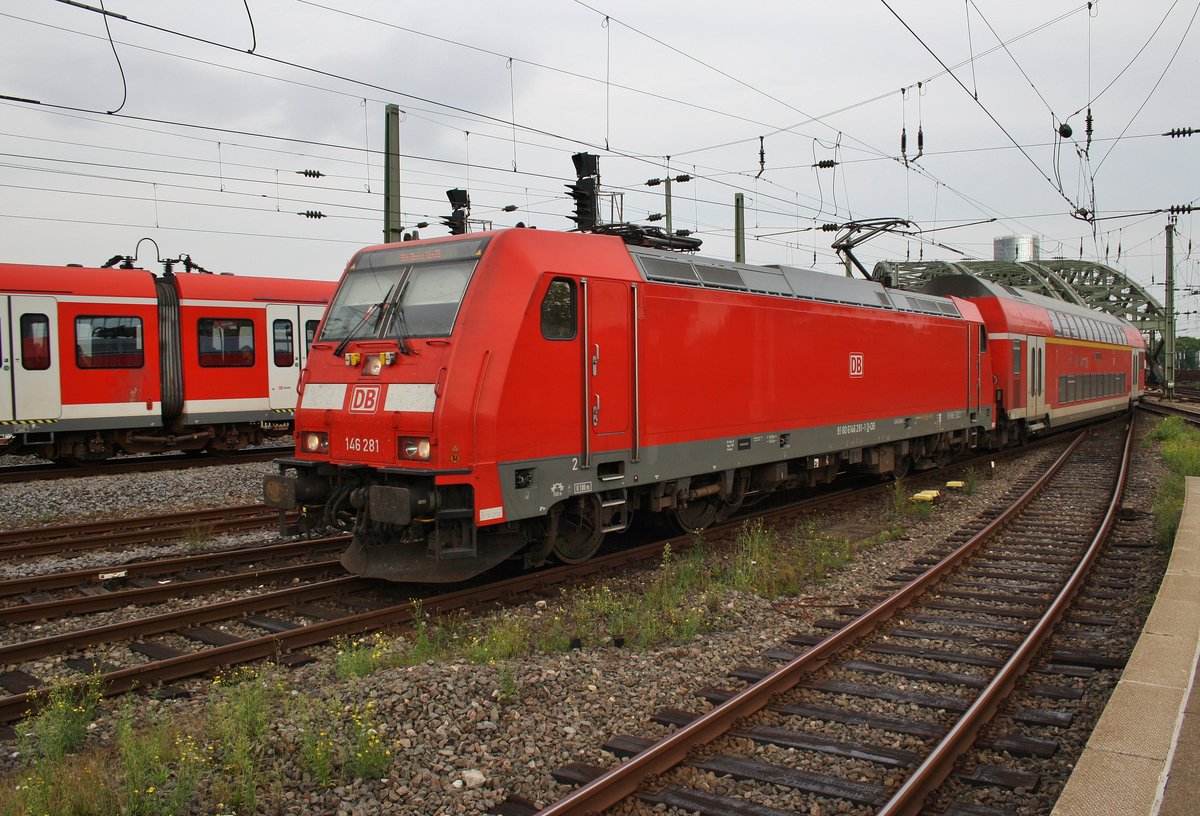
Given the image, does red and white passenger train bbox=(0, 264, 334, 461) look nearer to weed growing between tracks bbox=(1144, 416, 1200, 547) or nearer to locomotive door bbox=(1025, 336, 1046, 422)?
weed growing between tracks bbox=(1144, 416, 1200, 547)

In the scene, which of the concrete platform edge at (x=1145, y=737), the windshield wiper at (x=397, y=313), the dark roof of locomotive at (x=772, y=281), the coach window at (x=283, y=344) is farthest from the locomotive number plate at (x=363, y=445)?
the coach window at (x=283, y=344)

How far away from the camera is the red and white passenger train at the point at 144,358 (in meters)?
15.5

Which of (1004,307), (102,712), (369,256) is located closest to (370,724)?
(102,712)

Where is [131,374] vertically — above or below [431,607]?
above

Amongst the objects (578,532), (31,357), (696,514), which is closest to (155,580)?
(578,532)

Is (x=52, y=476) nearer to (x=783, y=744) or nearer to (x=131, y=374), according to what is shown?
(x=131, y=374)

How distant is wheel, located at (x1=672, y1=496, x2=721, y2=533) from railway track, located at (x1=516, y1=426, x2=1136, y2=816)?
106 inches

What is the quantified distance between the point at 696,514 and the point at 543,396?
12.6ft

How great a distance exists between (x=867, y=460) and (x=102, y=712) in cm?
1183

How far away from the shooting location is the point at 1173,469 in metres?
16.6

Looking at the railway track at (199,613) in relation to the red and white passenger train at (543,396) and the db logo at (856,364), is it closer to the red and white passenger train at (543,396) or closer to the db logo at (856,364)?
the red and white passenger train at (543,396)

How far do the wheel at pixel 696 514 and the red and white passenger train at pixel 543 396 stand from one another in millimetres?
35

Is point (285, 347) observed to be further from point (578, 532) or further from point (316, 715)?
point (316, 715)

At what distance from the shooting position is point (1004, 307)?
67.4 feet
